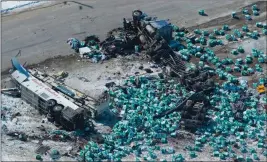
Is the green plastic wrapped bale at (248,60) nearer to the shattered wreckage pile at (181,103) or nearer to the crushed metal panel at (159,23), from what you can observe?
the shattered wreckage pile at (181,103)

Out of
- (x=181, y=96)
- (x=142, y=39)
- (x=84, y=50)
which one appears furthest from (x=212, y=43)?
(x=84, y=50)

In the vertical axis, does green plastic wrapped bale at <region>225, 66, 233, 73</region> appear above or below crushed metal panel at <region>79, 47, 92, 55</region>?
below

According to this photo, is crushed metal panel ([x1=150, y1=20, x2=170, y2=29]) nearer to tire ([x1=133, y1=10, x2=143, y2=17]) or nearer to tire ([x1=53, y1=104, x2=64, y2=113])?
tire ([x1=133, y1=10, x2=143, y2=17])

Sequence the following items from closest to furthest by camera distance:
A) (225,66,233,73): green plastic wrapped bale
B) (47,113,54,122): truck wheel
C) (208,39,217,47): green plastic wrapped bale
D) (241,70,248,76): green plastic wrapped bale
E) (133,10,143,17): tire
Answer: (47,113,54,122): truck wheel, (241,70,248,76): green plastic wrapped bale, (225,66,233,73): green plastic wrapped bale, (133,10,143,17): tire, (208,39,217,47): green plastic wrapped bale

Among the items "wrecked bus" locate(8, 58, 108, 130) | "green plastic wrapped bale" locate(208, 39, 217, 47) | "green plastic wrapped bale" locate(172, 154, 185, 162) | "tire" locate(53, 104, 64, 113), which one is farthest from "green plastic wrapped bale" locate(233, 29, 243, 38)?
"tire" locate(53, 104, 64, 113)

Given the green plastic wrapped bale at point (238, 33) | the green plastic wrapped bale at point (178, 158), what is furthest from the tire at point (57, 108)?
the green plastic wrapped bale at point (238, 33)

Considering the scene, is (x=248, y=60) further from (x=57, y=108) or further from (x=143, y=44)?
(x=57, y=108)

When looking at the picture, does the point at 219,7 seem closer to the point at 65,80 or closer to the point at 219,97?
the point at 219,97
